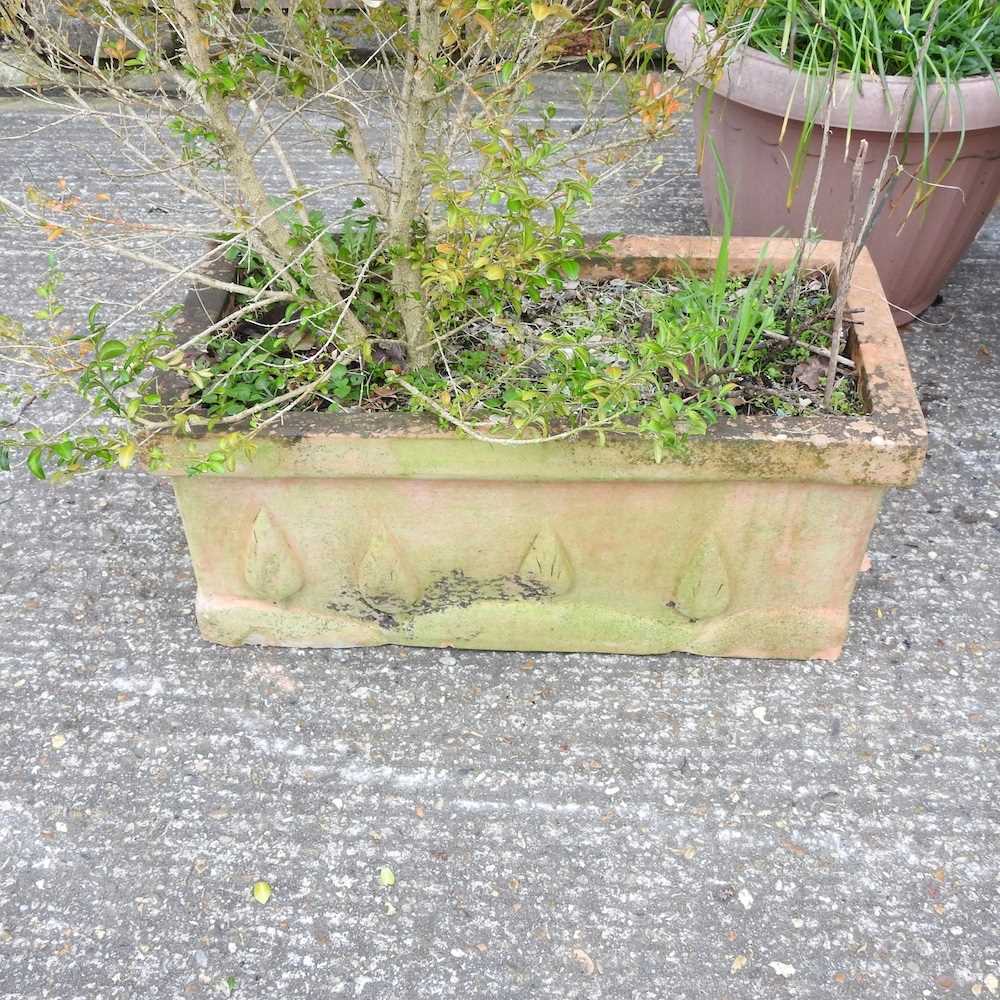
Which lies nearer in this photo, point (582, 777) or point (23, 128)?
point (582, 777)

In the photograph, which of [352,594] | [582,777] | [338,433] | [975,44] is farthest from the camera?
[975,44]

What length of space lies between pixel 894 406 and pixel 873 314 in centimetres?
32

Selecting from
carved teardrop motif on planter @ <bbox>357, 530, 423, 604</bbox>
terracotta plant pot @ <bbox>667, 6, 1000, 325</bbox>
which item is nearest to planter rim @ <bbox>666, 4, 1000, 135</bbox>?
terracotta plant pot @ <bbox>667, 6, 1000, 325</bbox>

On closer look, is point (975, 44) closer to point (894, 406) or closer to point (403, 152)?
point (894, 406)

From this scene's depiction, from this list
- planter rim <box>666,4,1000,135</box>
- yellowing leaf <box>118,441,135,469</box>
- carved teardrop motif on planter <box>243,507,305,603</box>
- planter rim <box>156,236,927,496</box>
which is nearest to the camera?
yellowing leaf <box>118,441,135,469</box>

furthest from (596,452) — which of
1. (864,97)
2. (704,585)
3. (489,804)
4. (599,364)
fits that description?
(864,97)

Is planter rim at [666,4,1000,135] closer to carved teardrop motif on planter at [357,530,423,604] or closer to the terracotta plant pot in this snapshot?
the terracotta plant pot

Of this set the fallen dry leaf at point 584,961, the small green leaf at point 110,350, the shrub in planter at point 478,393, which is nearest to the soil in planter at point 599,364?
the shrub in planter at point 478,393

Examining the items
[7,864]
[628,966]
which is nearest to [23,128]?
[7,864]

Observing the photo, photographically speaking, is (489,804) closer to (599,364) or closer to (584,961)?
(584,961)

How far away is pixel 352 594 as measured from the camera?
5.82ft

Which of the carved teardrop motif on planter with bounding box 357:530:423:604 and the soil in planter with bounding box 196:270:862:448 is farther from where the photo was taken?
the carved teardrop motif on planter with bounding box 357:530:423:604

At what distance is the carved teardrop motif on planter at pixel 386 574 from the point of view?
1676mm

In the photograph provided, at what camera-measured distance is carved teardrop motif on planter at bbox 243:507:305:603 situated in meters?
1.66
